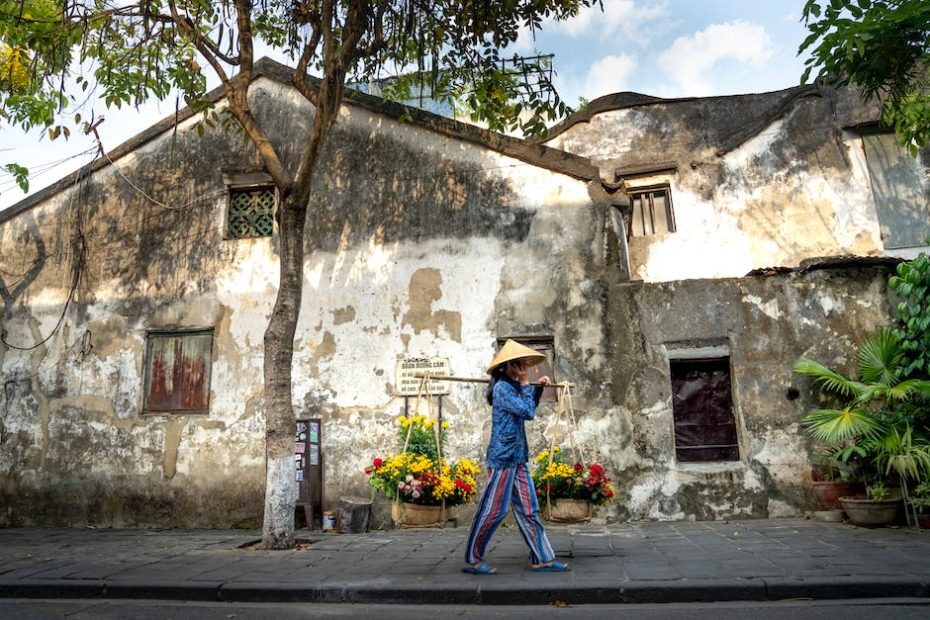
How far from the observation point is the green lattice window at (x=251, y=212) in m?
10.3

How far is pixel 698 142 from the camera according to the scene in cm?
1416

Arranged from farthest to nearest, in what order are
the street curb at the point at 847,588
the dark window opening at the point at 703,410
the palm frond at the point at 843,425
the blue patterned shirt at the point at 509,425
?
1. the dark window opening at the point at 703,410
2. the palm frond at the point at 843,425
3. the blue patterned shirt at the point at 509,425
4. the street curb at the point at 847,588

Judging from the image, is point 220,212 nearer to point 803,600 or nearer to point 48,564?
point 48,564

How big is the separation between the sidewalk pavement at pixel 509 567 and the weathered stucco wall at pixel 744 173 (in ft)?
22.8

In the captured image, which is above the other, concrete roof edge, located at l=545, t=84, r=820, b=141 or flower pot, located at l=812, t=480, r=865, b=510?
concrete roof edge, located at l=545, t=84, r=820, b=141

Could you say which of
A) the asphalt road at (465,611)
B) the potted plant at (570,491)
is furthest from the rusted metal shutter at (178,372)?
the potted plant at (570,491)

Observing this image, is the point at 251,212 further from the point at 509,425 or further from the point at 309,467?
the point at 509,425

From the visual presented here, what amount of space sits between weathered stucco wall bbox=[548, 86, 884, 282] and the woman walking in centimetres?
811

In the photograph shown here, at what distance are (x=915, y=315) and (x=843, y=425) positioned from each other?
1646 millimetres

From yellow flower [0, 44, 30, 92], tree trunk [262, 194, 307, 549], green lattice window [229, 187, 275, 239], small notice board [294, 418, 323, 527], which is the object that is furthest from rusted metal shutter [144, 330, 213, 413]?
yellow flower [0, 44, 30, 92]

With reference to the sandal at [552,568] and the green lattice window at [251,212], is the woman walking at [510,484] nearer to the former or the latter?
the sandal at [552,568]

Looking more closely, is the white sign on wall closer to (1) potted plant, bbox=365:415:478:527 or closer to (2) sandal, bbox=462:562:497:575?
(1) potted plant, bbox=365:415:478:527

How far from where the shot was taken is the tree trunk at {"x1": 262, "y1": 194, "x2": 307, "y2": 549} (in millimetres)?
7082

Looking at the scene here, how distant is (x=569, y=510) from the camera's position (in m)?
7.19
